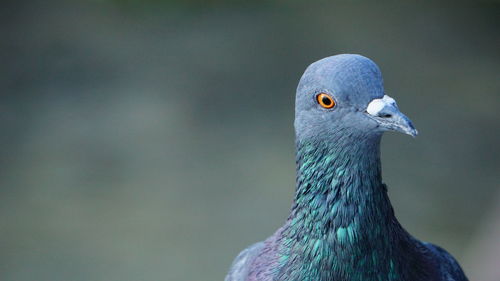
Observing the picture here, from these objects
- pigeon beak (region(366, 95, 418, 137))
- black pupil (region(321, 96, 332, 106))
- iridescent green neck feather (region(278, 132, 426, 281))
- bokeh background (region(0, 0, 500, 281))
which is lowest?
iridescent green neck feather (region(278, 132, 426, 281))

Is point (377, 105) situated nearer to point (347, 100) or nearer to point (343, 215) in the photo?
point (347, 100)

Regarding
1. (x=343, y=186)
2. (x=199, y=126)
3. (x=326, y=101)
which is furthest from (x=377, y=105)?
(x=199, y=126)

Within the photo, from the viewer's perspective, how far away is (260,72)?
7.35 m

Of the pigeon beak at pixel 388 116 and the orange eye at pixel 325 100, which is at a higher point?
the orange eye at pixel 325 100

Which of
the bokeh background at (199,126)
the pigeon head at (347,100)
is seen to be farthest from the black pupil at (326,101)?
the bokeh background at (199,126)

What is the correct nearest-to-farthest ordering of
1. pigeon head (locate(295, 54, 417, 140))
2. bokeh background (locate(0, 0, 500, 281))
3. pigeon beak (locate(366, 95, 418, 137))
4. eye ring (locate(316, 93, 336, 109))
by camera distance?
pigeon beak (locate(366, 95, 418, 137)) → pigeon head (locate(295, 54, 417, 140)) → eye ring (locate(316, 93, 336, 109)) → bokeh background (locate(0, 0, 500, 281))

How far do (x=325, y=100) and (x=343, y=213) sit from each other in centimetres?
49

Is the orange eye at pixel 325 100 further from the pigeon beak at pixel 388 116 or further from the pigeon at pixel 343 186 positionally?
the pigeon beak at pixel 388 116

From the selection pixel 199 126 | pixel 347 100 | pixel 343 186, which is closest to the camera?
pixel 347 100

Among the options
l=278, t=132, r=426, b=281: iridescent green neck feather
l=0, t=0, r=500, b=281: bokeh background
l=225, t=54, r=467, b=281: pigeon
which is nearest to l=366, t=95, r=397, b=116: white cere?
l=225, t=54, r=467, b=281: pigeon

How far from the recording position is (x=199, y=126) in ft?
22.1

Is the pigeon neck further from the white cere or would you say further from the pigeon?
the white cere

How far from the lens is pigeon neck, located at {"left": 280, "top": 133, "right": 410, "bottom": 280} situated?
2.63 m

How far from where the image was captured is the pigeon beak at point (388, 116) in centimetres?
233
